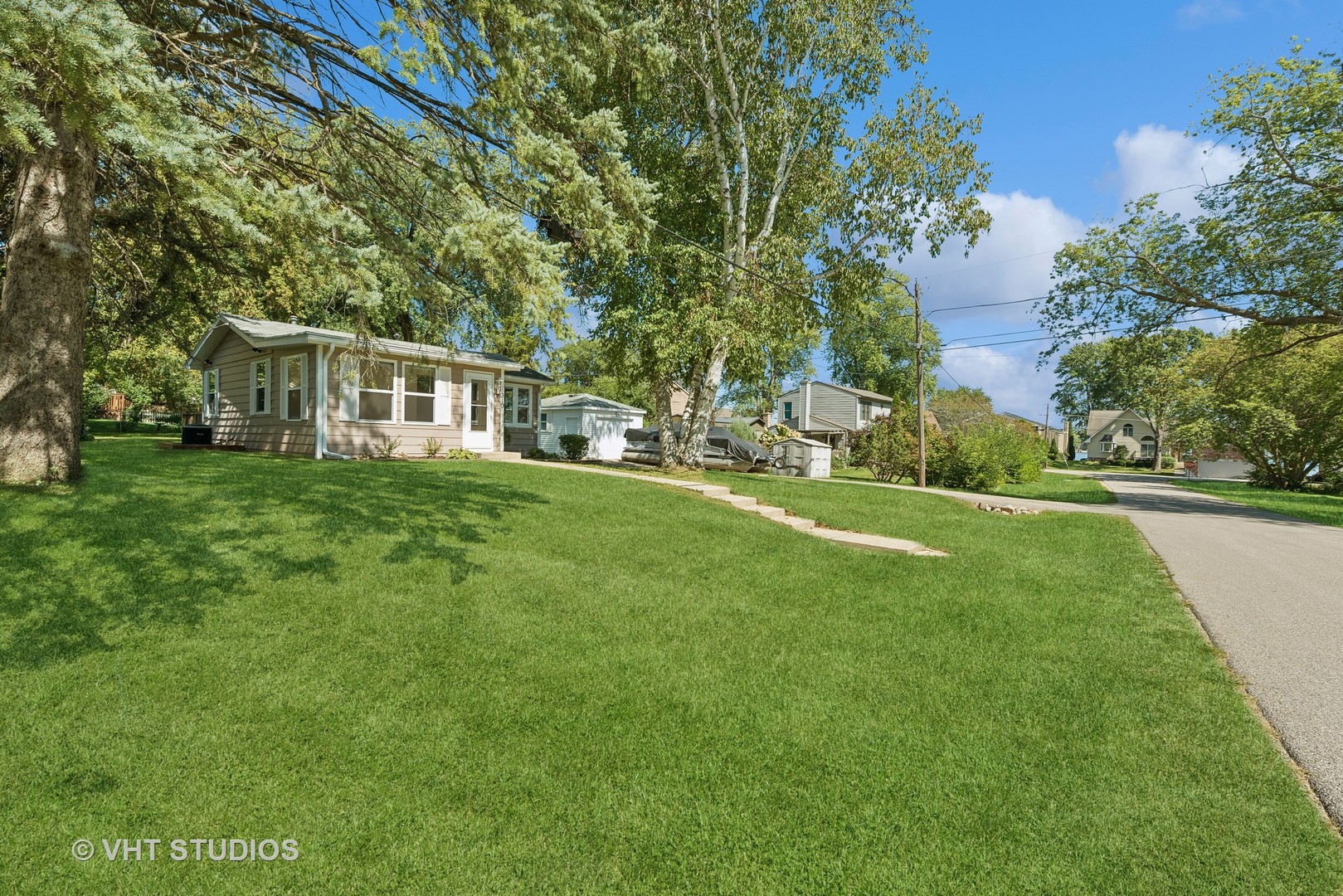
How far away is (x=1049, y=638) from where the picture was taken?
495 cm

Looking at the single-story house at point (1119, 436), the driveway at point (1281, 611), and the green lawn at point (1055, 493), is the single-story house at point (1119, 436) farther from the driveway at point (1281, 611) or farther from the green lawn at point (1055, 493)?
the driveway at point (1281, 611)

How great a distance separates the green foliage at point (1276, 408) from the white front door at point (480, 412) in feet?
75.7

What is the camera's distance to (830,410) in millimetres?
45625

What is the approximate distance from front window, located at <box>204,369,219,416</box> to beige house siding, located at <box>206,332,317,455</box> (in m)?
0.20

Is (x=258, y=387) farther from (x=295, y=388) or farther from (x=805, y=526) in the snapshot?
(x=805, y=526)

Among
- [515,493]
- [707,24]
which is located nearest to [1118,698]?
[515,493]

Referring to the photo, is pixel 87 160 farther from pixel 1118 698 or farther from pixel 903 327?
pixel 903 327

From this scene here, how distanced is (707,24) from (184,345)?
15.7 metres

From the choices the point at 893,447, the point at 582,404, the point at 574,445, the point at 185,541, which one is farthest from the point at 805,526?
the point at 582,404

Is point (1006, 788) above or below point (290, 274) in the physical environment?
below

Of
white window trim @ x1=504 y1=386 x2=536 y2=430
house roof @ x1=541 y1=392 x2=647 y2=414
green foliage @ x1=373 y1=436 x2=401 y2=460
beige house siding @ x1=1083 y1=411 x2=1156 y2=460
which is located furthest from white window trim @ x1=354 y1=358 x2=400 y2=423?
beige house siding @ x1=1083 y1=411 x2=1156 y2=460

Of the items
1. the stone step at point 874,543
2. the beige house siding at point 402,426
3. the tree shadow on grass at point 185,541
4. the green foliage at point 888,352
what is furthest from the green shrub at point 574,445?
the green foliage at point 888,352

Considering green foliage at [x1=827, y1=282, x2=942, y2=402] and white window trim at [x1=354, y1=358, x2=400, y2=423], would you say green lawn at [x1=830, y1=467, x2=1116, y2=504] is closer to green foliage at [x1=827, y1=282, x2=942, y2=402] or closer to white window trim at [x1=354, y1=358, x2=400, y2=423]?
white window trim at [x1=354, y1=358, x2=400, y2=423]

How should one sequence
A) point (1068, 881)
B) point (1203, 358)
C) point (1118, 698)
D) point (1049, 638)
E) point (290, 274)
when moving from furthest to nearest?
point (1203, 358) < point (290, 274) < point (1049, 638) < point (1118, 698) < point (1068, 881)
